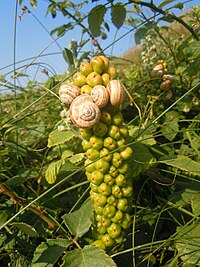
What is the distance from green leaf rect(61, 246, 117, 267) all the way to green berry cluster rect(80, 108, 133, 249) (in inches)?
2.2

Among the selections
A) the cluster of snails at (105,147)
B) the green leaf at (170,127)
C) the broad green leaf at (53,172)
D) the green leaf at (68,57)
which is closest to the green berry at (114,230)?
the cluster of snails at (105,147)

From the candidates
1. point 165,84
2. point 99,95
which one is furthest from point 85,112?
point 165,84

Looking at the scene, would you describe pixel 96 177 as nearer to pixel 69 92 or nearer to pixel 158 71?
pixel 69 92

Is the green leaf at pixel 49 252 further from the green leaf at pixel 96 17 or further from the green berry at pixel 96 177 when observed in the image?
the green leaf at pixel 96 17

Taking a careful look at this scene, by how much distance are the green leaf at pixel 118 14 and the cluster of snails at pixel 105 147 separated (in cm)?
51

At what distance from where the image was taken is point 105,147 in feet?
2.73

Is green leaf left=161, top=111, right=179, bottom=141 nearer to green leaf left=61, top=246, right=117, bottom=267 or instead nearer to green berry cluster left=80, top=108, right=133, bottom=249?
green berry cluster left=80, top=108, right=133, bottom=249

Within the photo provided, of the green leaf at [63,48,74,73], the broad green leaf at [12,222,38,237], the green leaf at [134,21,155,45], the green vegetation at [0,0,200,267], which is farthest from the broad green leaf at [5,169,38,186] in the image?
the green leaf at [134,21,155,45]

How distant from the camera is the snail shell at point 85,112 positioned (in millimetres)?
772

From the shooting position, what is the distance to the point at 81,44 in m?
1.83

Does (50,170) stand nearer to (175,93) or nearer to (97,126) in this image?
(97,126)

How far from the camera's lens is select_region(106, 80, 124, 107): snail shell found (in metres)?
0.79

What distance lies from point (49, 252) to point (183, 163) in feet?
1.28

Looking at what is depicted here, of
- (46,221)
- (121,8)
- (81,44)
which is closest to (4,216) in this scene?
(46,221)
